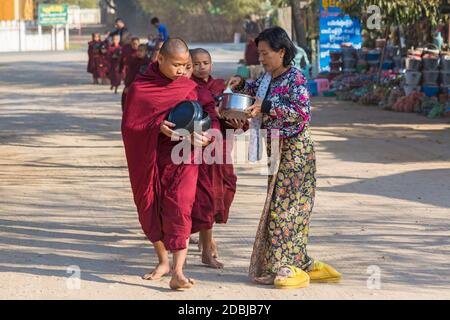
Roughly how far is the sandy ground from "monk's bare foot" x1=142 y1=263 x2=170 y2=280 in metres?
0.06

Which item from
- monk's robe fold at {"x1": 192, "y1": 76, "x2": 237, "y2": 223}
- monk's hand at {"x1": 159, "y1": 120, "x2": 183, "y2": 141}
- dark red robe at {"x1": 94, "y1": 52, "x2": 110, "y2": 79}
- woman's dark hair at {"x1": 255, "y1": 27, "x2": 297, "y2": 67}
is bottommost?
dark red robe at {"x1": 94, "y1": 52, "x2": 110, "y2": 79}

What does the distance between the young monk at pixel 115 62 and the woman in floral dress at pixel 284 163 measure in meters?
15.7

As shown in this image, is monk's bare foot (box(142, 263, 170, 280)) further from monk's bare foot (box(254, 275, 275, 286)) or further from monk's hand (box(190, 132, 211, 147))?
monk's hand (box(190, 132, 211, 147))

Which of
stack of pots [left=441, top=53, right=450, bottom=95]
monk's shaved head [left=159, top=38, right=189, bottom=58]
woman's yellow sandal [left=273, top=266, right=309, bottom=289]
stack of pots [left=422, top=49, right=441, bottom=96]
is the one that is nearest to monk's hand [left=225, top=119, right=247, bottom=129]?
monk's shaved head [left=159, top=38, right=189, bottom=58]

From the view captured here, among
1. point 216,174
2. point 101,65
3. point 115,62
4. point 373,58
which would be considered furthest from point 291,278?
point 101,65

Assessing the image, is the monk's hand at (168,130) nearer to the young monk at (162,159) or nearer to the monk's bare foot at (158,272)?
the young monk at (162,159)

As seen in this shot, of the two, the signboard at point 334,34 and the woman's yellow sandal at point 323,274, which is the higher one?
the signboard at point 334,34

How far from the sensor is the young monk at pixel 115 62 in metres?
25.2

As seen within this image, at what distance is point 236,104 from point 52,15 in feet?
186

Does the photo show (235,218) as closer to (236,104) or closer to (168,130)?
(168,130)

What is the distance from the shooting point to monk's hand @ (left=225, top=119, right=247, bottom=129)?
7008 mm

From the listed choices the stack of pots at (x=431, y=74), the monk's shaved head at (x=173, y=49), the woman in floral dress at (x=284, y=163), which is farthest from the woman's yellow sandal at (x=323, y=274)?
the stack of pots at (x=431, y=74)

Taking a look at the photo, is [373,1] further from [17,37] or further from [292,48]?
[17,37]
